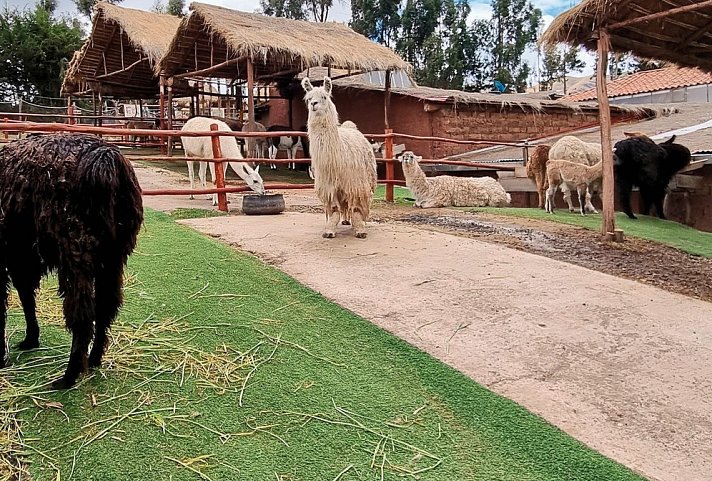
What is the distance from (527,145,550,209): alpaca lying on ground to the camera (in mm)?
10555

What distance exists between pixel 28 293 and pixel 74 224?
2.35 feet

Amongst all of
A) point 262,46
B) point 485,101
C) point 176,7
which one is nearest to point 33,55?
point 176,7

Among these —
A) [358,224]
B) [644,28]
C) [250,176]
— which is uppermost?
[644,28]

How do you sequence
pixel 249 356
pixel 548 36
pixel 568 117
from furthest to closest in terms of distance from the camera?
pixel 568 117
pixel 548 36
pixel 249 356

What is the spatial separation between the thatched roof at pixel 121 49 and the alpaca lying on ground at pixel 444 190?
32.5ft

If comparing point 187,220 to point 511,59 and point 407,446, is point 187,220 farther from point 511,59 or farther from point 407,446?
point 511,59

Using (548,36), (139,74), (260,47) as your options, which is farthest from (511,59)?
(548,36)

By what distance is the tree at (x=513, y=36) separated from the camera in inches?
1668

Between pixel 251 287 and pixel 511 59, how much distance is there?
42.1m

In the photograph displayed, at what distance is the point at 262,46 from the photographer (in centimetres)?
1270

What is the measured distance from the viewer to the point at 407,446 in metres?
2.60

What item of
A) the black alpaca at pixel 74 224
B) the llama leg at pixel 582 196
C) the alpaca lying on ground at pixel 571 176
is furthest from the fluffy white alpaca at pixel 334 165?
the llama leg at pixel 582 196

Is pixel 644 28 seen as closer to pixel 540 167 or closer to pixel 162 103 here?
pixel 540 167

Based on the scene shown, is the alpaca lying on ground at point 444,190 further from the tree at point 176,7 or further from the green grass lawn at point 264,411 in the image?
the tree at point 176,7
